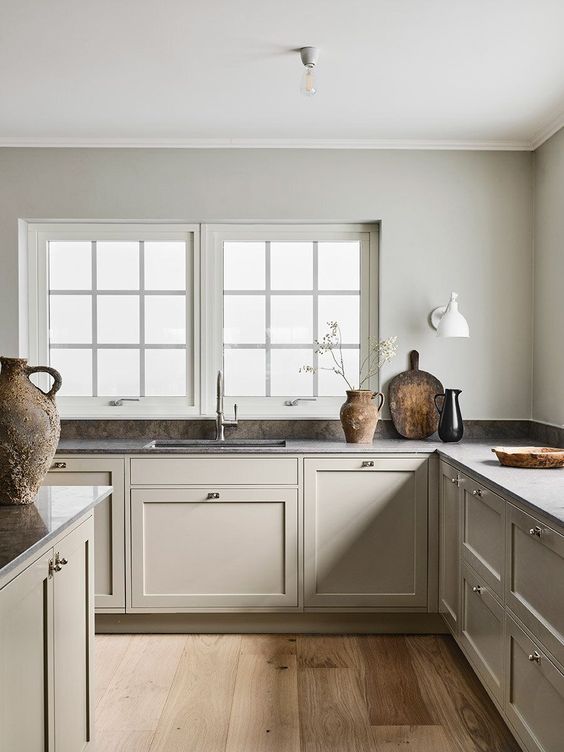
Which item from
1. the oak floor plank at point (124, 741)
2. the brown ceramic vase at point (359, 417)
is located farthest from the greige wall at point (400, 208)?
the oak floor plank at point (124, 741)

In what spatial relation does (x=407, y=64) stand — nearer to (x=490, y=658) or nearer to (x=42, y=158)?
(x=42, y=158)

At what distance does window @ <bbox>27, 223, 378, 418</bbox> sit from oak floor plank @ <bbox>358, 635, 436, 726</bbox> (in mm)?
1250

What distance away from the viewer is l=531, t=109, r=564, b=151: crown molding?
346cm

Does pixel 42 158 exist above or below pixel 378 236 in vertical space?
above

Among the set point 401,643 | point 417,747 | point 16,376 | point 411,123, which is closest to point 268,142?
point 411,123

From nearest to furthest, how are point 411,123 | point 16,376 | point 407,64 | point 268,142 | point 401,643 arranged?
point 16,376
point 407,64
point 401,643
point 411,123
point 268,142

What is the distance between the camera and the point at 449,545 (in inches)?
129

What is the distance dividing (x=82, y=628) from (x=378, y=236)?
2.69m

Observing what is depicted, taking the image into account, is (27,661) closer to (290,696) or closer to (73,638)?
(73,638)

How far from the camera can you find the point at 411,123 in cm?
360

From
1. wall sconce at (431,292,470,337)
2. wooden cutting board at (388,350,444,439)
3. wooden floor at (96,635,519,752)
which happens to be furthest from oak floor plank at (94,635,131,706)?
wall sconce at (431,292,470,337)

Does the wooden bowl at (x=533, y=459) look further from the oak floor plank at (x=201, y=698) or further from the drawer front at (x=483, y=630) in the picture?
the oak floor plank at (x=201, y=698)

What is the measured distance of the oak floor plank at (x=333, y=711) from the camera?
2475mm

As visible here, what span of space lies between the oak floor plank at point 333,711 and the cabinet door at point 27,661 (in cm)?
110
